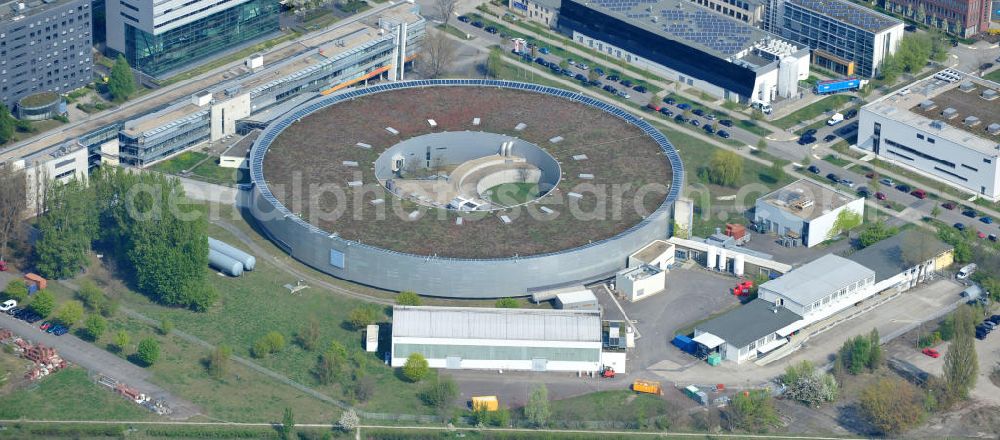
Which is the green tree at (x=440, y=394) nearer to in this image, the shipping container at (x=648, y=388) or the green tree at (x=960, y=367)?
the shipping container at (x=648, y=388)

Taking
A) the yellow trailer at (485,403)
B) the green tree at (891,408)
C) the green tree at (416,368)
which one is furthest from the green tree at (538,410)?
the green tree at (891,408)

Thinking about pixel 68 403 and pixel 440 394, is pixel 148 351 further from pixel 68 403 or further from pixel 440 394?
pixel 440 394

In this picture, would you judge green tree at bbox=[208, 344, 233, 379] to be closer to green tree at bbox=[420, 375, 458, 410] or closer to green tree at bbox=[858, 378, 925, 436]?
green tree at bbox=[420, 375, 458, 410]

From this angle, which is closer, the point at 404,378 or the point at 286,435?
the point at 286,435

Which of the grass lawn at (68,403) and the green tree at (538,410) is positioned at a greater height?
the green tree at (538,410)

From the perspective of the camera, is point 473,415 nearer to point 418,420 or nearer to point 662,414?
point 418,420

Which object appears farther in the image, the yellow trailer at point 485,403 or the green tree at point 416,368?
the green tree at point 416,368

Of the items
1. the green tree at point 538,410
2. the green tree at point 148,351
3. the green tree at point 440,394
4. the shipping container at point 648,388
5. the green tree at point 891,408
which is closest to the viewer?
the green tree at point 891,408

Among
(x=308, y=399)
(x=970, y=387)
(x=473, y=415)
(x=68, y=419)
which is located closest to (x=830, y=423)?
(x=970, y=387)
